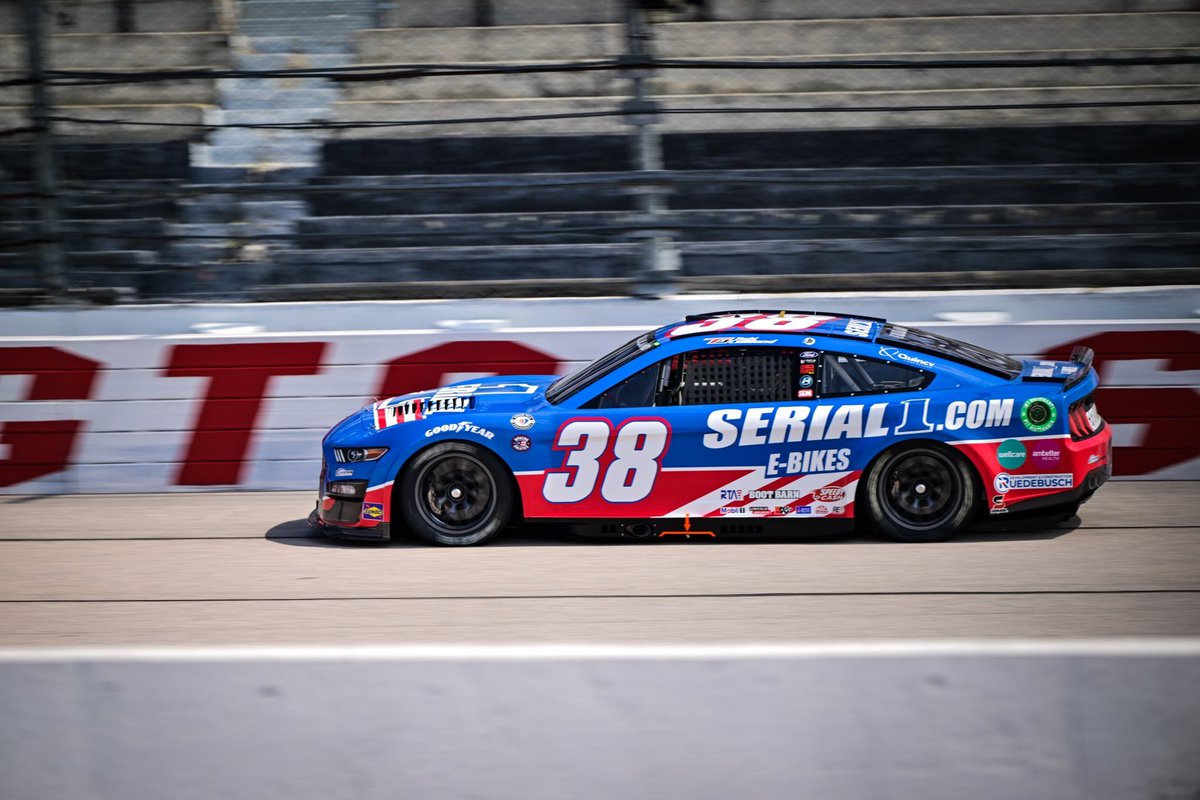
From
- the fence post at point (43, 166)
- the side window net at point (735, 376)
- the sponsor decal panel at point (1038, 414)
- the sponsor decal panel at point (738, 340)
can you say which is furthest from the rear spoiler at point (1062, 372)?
the fence post at point (43, 166)

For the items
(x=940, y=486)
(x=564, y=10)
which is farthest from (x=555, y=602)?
(x=564, y=10)

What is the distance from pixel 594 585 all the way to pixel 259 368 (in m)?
3.68

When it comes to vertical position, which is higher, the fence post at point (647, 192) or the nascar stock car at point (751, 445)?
the fence post at point (647, 192)

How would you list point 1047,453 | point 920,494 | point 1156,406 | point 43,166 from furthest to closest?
1. point 43,166
2. point 1156,406
3. point 920,494
4. point 1047,453

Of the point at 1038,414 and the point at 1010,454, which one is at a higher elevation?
the point at 1038,414

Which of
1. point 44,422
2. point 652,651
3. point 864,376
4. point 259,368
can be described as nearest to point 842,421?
point 864,376

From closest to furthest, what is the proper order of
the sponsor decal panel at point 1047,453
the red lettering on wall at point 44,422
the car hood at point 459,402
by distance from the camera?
1. the sponsor decal panel at point 1047,453
2. the car hood at point 459,402
3. the red lettering on wall at point 44,422

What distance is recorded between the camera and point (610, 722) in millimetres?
3084

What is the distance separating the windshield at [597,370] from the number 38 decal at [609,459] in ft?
0.91

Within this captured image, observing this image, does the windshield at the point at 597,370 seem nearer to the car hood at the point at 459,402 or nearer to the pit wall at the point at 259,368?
the car hood at the point at 459,402

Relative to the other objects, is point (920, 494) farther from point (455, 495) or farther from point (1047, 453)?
point (455, 495)

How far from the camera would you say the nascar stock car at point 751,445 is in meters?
6.87

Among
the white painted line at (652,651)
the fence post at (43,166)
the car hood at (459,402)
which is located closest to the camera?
the white painted line at (652,651)

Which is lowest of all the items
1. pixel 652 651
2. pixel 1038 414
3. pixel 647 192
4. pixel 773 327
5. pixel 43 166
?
pixel 652 651
